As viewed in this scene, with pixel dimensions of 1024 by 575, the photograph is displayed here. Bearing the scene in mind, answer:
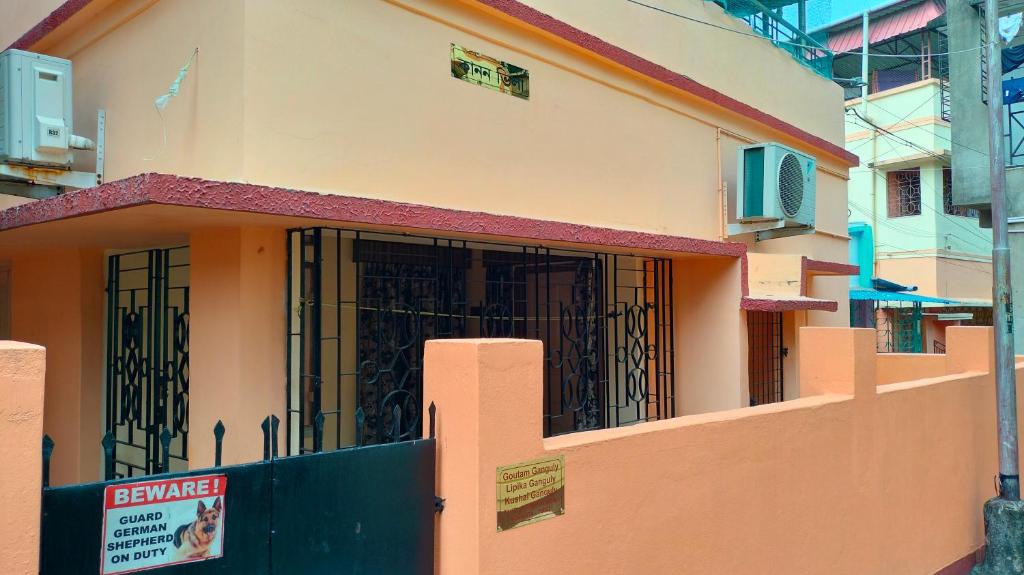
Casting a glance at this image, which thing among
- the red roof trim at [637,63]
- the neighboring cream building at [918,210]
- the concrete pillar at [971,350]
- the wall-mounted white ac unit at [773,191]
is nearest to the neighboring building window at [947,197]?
the neighboring cream building at [918,210]

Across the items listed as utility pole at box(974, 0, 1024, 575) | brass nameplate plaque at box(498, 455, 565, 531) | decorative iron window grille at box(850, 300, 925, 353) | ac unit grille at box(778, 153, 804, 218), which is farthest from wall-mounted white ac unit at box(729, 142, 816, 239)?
decorative iron window grille at box(850, 300, 925, 353)

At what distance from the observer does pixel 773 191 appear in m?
7.37

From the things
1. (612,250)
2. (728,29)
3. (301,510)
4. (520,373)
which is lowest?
(301,510)

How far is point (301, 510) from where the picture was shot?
2922mm

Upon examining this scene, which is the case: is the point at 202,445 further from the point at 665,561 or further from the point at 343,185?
the point at 665,561

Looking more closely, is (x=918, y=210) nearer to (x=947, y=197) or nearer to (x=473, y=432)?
(x=947, y=197)

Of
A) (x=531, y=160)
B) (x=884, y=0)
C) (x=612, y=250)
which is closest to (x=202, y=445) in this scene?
(x=531, y=160)

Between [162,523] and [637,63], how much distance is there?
209 inches

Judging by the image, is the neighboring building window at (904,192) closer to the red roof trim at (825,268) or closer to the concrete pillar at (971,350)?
the red roof trim at (825,268)

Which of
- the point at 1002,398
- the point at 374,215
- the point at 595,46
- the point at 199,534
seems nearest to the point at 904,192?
the point at 1002,398

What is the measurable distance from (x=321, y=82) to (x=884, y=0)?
65.4 ft

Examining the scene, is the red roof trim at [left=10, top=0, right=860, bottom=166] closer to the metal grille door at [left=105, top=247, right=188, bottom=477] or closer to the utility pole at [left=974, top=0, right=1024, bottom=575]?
the metal grille door at [left=105, top=247, right=188, bottom=477]

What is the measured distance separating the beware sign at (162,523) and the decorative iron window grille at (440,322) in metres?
1.50

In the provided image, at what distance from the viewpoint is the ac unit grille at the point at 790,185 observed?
7.46m
